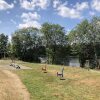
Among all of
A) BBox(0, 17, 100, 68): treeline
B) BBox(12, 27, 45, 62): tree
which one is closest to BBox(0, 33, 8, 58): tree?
BBox(0, 17, 100, 68): treeline

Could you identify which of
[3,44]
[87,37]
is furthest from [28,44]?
[87,37]

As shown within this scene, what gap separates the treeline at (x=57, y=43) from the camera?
73.1 meters

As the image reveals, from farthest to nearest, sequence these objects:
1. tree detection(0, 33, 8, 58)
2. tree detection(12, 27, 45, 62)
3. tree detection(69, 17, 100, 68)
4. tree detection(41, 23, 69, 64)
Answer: tree detection(0, 33, 8, 58), tree detection(12, 27, 45, 62), tree detection(41, 23, 69, 64), tree detection(69, 17, 100, 68)

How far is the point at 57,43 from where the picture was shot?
86.7 meters

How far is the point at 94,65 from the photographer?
69688mm

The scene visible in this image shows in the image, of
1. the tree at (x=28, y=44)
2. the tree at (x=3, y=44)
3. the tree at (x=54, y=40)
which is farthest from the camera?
the tree at (x=3, y=44)

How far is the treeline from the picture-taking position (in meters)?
73.1

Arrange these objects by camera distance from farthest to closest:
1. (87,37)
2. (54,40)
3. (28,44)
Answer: (28,44), (54,40), (87,37)

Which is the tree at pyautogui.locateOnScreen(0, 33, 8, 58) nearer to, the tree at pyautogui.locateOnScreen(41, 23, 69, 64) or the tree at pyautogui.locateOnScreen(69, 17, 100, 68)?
the tree at pyautogui.locateOnScreen(41, 23, 69, 64)

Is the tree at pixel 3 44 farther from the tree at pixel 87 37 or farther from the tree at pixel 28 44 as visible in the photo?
the tree at pixel 87 37

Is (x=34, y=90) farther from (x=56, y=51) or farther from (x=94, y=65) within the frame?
(x=56, y=51)

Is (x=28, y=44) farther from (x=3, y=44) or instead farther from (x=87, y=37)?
(x=87, y=37)

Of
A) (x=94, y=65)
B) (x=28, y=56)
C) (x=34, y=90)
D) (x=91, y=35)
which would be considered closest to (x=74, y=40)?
(x=91, y=35)

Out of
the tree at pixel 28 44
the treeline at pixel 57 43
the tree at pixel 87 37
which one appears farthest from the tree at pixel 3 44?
the tree at pixel 87 37
